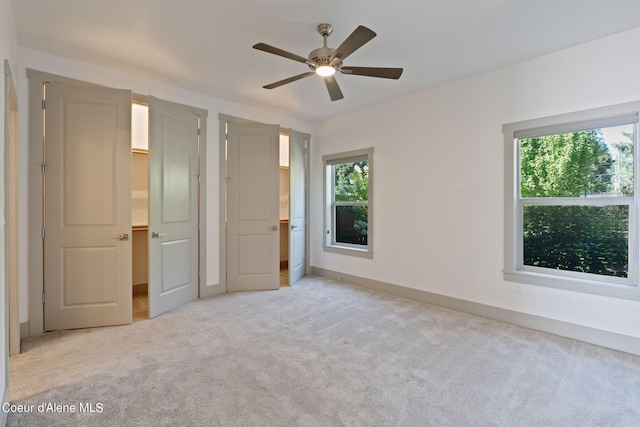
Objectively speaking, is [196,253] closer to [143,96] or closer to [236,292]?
[236,292]

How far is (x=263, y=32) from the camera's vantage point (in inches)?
106

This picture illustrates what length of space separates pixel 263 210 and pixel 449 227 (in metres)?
2.53

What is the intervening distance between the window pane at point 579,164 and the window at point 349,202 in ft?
6.63

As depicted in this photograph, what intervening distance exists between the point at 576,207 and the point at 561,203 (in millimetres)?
129

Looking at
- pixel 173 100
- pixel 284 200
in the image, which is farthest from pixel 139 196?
pixel 284 200

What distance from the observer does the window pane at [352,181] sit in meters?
4.98

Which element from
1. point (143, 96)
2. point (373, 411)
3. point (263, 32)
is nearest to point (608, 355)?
point (373, 411)

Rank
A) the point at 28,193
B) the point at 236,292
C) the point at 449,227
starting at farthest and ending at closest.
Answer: the point at 236,292, the point at 449,227, the point at 28,193

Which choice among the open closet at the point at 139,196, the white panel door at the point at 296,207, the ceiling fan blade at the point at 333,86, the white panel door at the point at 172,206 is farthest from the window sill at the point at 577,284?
the open closet at the point at 139,196

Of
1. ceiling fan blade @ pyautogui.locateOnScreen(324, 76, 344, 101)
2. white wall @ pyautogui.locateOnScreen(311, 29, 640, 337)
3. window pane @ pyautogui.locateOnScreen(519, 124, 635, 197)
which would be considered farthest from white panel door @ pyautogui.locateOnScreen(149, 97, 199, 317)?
window pane @ pyautogui.locateOnScreen(519, 124, 635, 197)

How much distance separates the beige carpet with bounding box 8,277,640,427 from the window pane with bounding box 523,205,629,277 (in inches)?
29.3

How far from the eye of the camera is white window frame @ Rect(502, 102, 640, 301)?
8.90ft

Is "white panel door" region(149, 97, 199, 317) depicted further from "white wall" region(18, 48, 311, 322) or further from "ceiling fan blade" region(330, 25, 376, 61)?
"ceiling fan blade" region(330, 25, 376, 61)

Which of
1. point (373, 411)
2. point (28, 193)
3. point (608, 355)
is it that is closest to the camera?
point (373, 411)
